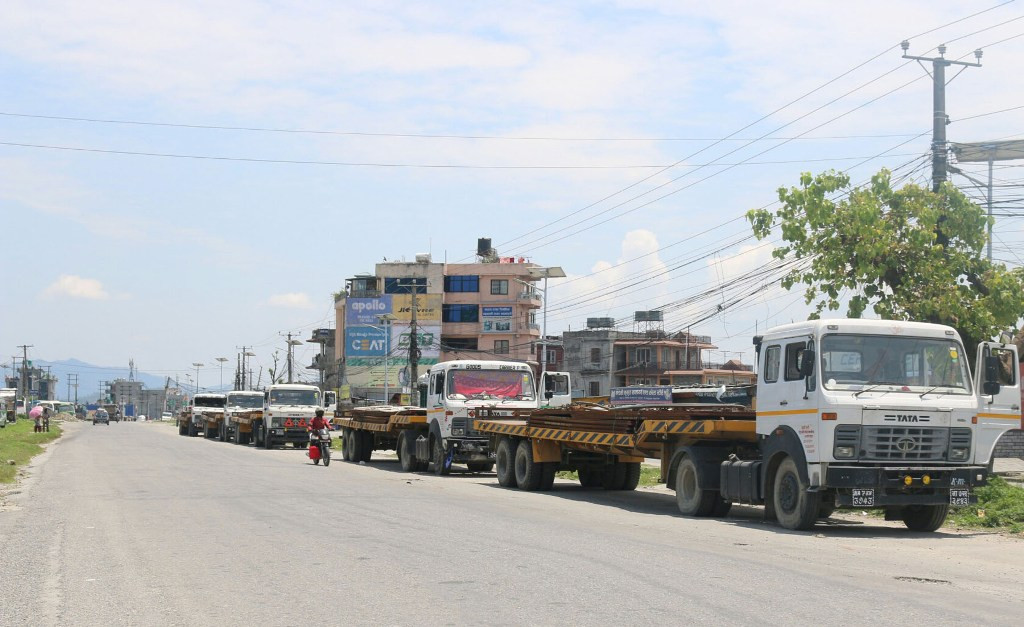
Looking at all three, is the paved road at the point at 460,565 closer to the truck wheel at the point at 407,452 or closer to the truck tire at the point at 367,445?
the truck wheel at the point at 407,452

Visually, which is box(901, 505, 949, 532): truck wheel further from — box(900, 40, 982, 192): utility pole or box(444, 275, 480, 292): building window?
box(444, 275, 480, 292): building window

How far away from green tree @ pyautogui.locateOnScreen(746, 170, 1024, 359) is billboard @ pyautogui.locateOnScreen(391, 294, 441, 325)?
74.5 m

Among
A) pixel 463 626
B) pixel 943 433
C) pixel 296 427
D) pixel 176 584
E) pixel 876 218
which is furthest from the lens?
pixel 296 427

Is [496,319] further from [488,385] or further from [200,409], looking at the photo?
[488,385]

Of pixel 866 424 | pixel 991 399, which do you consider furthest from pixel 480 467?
pixel 991 399

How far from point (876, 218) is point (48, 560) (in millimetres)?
16915

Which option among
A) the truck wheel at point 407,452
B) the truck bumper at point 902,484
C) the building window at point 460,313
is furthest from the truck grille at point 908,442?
the building window at point 460,313

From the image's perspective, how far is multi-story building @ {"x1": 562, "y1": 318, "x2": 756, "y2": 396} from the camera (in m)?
99.8

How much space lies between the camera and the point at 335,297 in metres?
116

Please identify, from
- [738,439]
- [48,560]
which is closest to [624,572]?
[48,560]

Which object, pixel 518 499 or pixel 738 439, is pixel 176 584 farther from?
pixel 518 499

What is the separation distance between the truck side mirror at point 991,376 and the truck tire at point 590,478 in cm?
1023

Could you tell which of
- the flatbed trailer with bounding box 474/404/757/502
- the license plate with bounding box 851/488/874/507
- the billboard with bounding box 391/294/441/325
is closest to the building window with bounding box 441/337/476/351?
the billboard with bounding box 391/294/441/325

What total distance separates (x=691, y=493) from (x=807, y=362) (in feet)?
11.8
